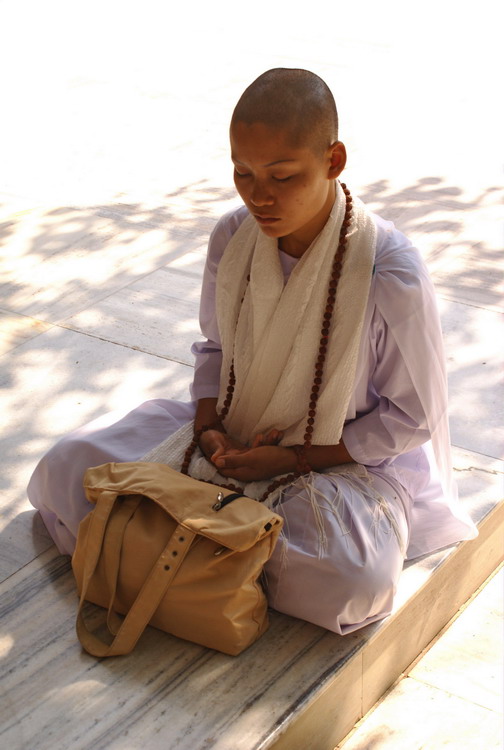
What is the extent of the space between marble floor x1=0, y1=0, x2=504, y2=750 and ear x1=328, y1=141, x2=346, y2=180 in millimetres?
1220

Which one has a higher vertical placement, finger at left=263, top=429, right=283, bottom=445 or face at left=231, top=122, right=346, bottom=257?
face at left=231, top=122, right=346, bottom=257

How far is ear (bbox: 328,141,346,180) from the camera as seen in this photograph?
2.55m

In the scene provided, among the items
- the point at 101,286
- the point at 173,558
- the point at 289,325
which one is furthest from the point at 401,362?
the point at 101,286

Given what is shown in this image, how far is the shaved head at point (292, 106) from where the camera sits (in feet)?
8.05

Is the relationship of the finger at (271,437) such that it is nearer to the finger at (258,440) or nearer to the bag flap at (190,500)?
the finger at (258,440)

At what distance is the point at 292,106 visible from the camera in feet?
8.07

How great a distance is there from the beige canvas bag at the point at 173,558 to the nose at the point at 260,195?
0.77 m

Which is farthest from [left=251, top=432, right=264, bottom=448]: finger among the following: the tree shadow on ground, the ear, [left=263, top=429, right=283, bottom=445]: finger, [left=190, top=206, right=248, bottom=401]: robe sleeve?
the tree shadow on ground

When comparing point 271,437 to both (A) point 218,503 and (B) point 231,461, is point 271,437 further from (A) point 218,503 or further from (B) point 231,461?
(A) point 218,503

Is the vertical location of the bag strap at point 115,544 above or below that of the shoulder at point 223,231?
below

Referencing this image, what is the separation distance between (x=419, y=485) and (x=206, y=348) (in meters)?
0.79

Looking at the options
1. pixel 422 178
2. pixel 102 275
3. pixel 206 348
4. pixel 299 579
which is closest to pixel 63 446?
pixel 206 348

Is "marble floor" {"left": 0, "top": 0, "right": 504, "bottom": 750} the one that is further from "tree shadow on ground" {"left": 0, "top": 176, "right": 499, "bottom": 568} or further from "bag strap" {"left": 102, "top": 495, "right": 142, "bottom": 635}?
"bag strap" {"left": 102, "top": 495, "right": 142, "bottom": 635}

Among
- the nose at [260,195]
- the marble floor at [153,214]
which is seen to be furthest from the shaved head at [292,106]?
the marble floor at [153,214]
